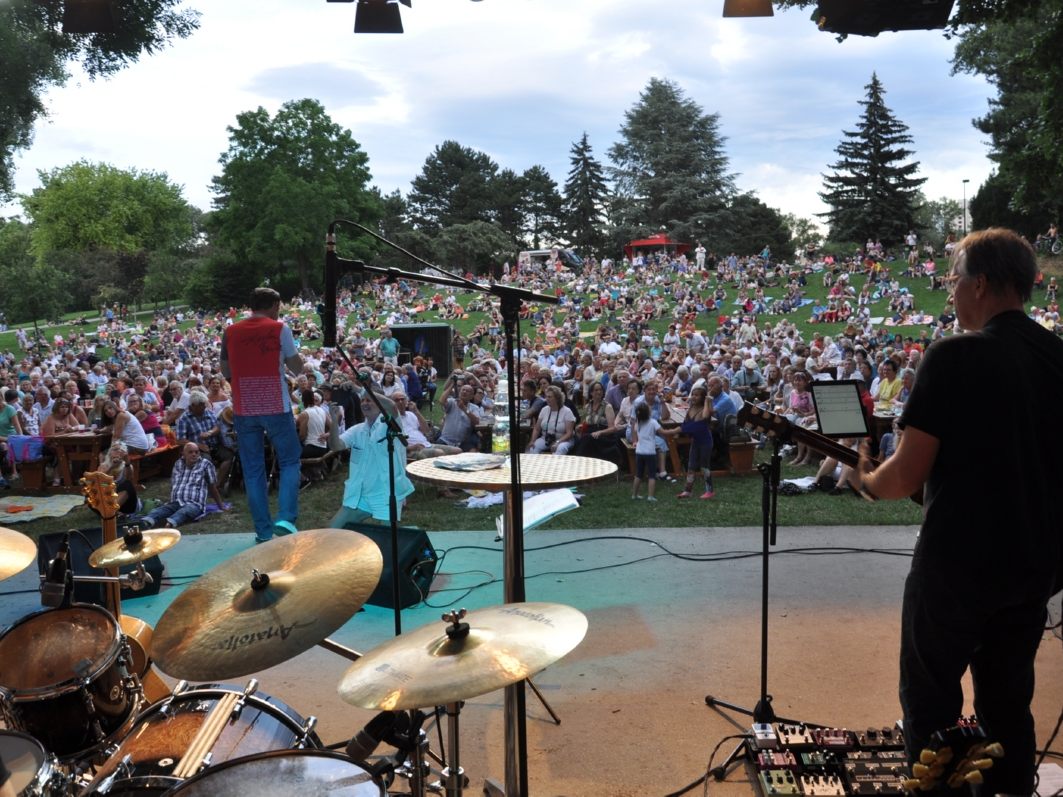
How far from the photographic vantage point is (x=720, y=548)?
19.0ft

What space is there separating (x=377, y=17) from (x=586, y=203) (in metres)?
47.0

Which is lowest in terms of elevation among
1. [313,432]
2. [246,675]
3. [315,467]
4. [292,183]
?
[315,467]

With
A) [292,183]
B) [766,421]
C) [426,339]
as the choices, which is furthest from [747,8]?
[292,183]

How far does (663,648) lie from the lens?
13.1 ft

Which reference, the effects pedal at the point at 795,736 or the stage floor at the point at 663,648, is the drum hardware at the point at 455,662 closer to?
the stage floor at the point at 663,648

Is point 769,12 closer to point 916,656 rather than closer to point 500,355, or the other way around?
point 916,656

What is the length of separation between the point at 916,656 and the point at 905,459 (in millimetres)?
504

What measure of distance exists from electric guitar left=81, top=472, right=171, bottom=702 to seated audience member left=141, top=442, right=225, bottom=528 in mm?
4433

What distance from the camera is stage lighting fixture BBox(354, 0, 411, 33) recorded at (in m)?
5.40

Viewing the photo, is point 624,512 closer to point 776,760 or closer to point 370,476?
point 370,476

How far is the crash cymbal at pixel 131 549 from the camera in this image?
119 inches

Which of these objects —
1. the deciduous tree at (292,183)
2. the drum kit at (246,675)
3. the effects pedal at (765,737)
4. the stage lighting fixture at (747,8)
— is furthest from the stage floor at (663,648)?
the deciduous tree at (292,183)

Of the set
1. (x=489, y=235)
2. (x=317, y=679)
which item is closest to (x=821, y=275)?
(x=489, y=235)

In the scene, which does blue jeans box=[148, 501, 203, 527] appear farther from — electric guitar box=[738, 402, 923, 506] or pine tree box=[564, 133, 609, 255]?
pine tree box=[564, 133, 609, 255]
